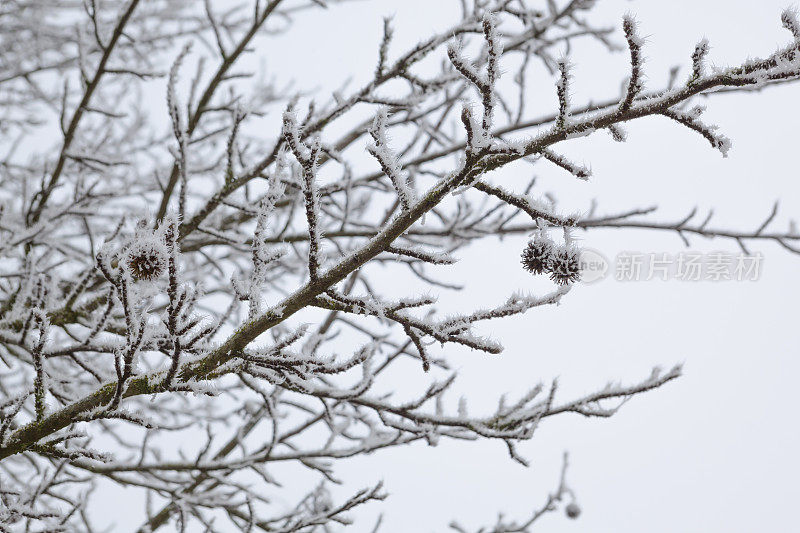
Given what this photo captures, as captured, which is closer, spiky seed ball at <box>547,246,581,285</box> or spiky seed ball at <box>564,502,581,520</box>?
spiky seed ball at <box>547,246,581,285</box>

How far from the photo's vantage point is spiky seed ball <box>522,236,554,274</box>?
5.62 feet

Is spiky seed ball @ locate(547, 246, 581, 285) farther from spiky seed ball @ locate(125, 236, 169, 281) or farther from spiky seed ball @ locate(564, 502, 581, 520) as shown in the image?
spiky seed ball @ locate(564, 502, 581, 520)

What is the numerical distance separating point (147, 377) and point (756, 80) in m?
1.67

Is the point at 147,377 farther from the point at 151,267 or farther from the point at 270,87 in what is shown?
the point at 270,87

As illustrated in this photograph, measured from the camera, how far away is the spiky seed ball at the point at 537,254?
1712 mm

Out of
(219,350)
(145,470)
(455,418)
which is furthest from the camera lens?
(145,470)

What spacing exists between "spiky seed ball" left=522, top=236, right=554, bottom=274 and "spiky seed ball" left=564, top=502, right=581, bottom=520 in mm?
3976

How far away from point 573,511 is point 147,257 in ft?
14.8

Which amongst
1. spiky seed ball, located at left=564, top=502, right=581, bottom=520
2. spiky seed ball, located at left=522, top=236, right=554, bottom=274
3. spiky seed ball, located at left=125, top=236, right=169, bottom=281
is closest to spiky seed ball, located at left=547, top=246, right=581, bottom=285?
spiky seed ball, located at left=522, top=236, right=554, bottom=274

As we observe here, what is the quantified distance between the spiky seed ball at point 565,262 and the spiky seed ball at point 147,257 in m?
0.97

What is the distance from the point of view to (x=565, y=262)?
168 centimetres

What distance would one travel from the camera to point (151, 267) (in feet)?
5.79

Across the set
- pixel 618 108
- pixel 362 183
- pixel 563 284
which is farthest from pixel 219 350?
pixel 362 183

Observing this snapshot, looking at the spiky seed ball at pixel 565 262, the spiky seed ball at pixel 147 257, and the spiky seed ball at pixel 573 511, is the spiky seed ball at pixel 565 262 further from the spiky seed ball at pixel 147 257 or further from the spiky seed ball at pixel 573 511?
the spiky seed ball at pixel 573 511
